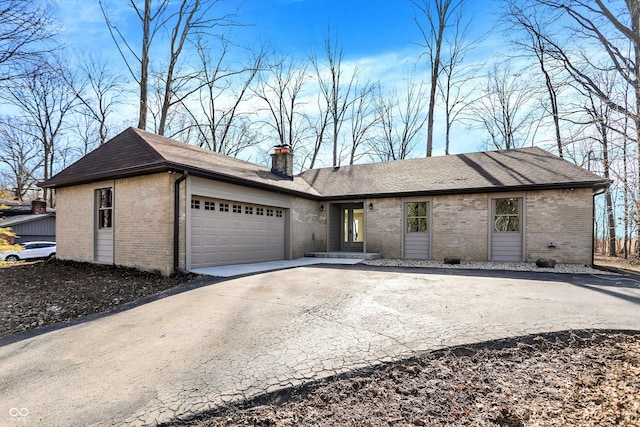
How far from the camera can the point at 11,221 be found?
1902 centimetres

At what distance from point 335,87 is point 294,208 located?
15.2m

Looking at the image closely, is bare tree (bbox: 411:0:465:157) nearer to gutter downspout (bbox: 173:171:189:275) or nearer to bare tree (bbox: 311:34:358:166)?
bare tree (bbox: 311:34:358:166)

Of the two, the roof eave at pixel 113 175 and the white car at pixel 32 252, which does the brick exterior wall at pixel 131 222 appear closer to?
the roof eave at pixel 113 175

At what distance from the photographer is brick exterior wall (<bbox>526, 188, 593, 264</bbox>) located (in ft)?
35.0

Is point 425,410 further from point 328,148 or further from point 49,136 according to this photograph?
point 49,136

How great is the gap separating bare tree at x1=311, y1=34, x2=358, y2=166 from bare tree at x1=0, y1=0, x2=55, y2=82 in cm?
1889

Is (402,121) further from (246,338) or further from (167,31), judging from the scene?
(246,338)

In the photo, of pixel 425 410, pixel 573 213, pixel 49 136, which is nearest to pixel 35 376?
pixel 425 410

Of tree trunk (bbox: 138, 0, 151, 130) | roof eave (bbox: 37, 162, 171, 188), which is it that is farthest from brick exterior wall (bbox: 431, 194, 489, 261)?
tree trunk (bbox: 138, 0, 151, 130)

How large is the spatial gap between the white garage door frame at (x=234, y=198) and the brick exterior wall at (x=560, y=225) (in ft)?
28.7

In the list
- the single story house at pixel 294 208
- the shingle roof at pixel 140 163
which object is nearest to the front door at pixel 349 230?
the single story house at pixel 294 208

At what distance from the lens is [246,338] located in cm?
403

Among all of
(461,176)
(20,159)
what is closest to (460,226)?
(461,176)

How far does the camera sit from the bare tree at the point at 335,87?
24281 mm
